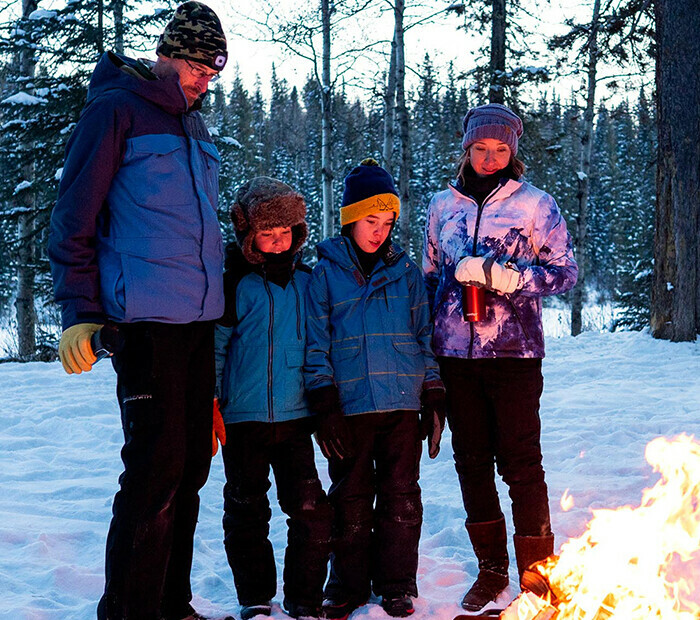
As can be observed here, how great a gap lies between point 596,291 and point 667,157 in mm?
37118

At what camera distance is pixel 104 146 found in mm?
2363

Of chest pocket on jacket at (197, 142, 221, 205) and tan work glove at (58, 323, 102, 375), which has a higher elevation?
chest pocket on jacket at (197, 142, 221, 205)

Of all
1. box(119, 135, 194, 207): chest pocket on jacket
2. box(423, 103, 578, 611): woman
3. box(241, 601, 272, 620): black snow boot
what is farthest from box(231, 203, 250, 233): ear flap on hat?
box(241, 601, 272, 620): black snow boot

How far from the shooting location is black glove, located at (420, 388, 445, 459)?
123 inches

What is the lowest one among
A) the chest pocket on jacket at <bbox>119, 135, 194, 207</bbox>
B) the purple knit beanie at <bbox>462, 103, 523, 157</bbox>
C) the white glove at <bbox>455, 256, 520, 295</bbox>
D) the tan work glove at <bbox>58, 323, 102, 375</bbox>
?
the tan work glove at <bbox>58, 323, 102, 375</bbox>

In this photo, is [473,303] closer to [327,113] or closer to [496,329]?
[496,329]

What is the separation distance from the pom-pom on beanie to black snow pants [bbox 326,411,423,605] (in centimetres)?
99

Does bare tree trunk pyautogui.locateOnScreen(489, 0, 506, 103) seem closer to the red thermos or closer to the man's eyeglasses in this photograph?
the red thermos

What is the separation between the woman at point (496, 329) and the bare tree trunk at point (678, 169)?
7615mm

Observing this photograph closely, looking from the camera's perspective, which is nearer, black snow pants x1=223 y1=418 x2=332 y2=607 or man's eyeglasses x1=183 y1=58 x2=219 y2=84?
man's eyeglasses x1=183 y1=58 x2=219 y2=84

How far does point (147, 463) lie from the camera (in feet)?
7.88

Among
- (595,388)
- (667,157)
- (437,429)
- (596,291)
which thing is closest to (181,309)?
(437,429)

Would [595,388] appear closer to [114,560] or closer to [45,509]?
[45,509]

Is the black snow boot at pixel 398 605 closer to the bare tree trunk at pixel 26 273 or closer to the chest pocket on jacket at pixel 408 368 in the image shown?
the chest pocket on jacket at pixel 408 368
